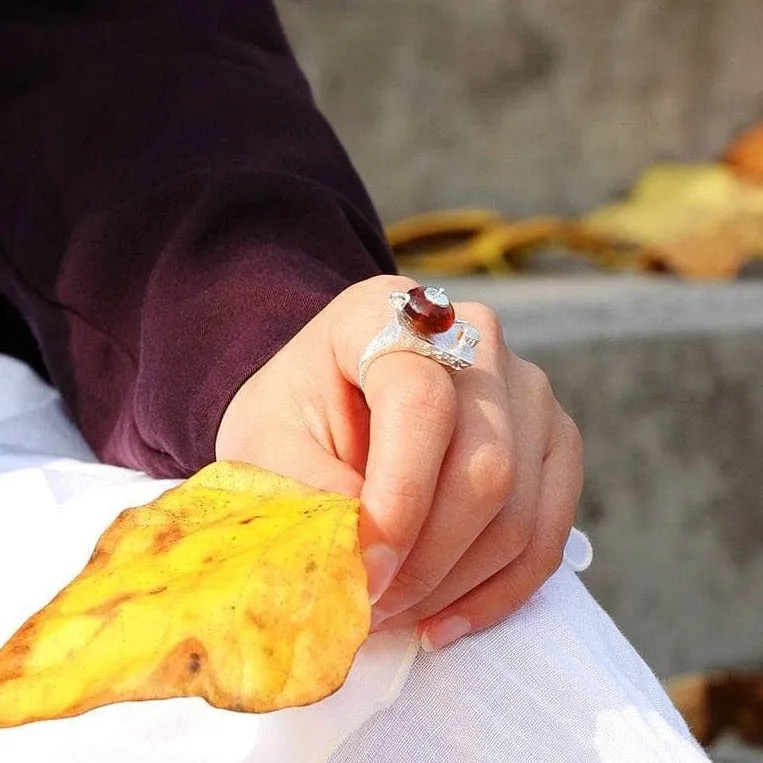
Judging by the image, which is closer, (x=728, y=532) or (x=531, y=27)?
(x=728, y=532)

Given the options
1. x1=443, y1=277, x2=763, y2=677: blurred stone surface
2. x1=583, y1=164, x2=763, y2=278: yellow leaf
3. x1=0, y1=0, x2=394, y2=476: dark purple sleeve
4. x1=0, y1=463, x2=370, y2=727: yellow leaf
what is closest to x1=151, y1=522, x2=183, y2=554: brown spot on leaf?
x1=0, y1=463, x2=370, y2=727: yellow leaf

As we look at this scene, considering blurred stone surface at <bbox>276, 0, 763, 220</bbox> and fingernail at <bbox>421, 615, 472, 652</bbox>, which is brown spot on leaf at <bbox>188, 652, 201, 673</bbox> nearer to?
fingernail at <bbox>421, 615, 472, 652</bbox>

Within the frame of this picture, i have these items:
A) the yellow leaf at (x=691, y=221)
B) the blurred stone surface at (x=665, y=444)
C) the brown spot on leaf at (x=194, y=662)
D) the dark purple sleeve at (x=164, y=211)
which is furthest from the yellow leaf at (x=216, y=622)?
the yellow leaf at (x=691, y=221)

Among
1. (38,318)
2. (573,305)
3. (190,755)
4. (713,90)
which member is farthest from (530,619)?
(713,90)

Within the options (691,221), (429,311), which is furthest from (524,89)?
(429,311)

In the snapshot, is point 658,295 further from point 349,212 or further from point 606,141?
point 349,212

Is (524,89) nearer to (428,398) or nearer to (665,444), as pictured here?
(665,444)
